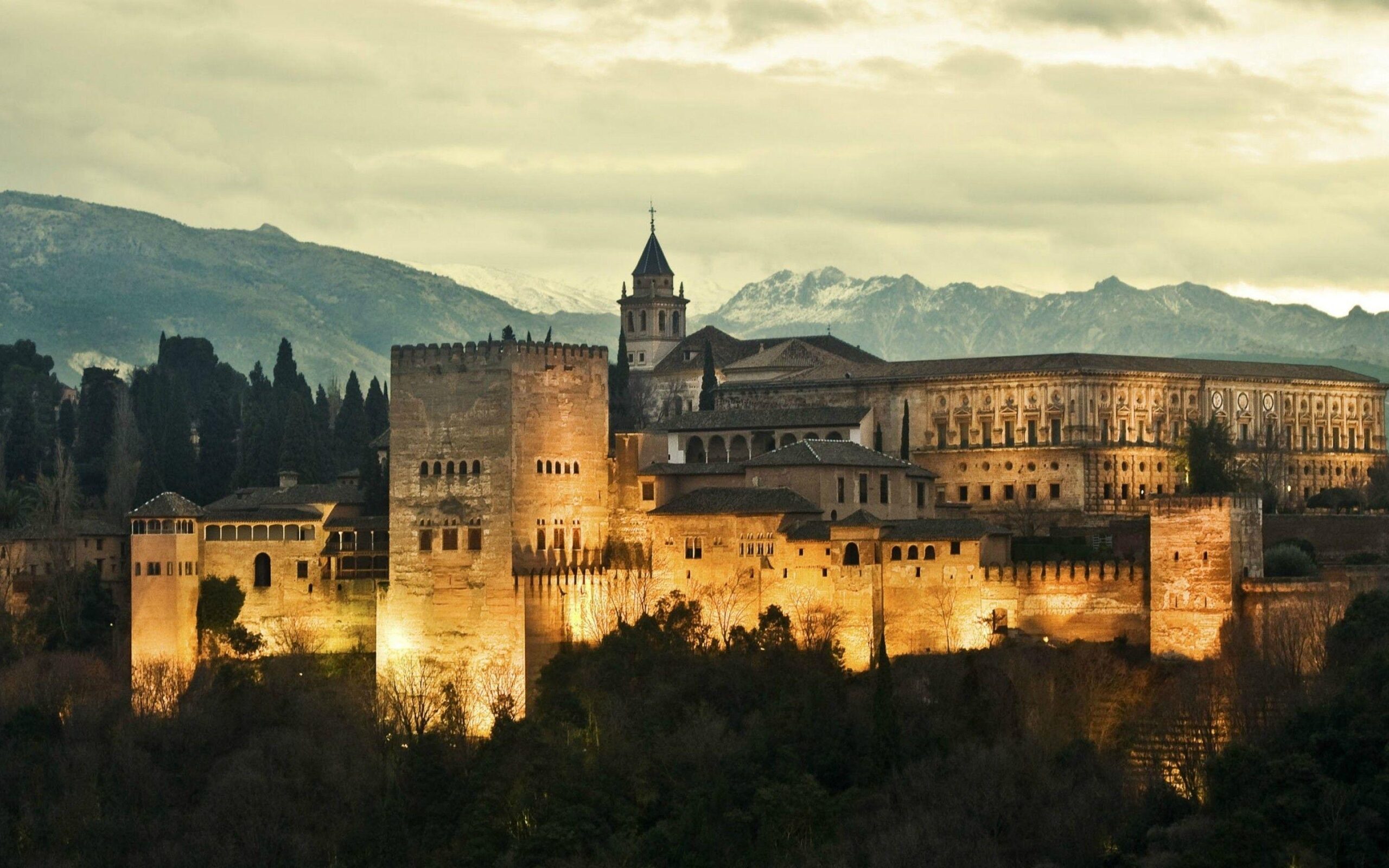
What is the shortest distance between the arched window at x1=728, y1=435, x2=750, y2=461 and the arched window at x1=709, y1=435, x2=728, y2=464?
0.14m

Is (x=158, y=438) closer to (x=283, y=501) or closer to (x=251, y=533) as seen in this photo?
(x=283, y=501)

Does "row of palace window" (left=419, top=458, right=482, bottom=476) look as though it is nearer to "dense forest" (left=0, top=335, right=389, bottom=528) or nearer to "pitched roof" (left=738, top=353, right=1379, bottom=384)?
"dense forest" (left=0, top=335, right=389, bottom=528)

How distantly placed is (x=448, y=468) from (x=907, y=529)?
11.6 metres

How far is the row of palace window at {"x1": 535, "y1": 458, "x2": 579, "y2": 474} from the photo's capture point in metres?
63.5

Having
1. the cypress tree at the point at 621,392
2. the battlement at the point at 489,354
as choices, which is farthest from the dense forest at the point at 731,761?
the cypress tree at the point at 621,392

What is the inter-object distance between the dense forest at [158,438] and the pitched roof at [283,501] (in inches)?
88.6

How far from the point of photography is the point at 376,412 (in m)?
93.8

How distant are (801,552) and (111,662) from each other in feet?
63.6

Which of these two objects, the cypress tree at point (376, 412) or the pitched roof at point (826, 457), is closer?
the pitched roof at point (826, 457)

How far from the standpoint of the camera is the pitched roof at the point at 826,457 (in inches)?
2655

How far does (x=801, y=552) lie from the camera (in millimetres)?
62812

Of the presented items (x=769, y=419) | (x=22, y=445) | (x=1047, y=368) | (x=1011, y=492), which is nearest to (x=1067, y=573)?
(x=769, y=419)

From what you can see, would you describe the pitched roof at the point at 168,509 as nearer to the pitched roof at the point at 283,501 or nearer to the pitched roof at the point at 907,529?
the pitched roof at the point at 283,501

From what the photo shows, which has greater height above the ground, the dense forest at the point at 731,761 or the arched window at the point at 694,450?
the arched window at the point at 694,450
